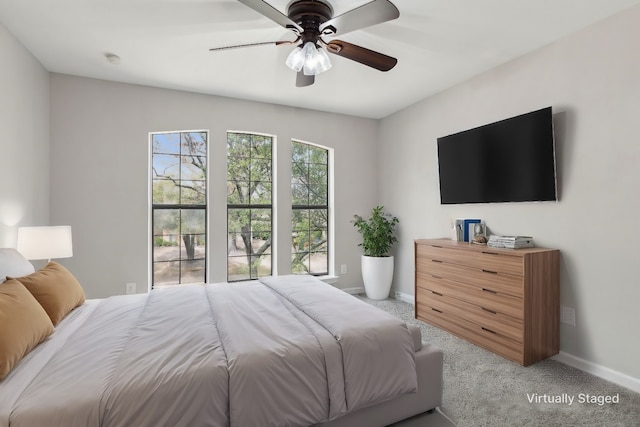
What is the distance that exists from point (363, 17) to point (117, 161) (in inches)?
118

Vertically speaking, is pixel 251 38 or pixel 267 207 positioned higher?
pixel 251 38

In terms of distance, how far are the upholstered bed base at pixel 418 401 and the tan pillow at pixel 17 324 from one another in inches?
60.7

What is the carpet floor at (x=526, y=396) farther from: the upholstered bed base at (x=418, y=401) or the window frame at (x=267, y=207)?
the window frame at (x=267, y=207)

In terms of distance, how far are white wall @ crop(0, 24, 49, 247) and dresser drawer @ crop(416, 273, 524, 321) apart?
3.73 metres

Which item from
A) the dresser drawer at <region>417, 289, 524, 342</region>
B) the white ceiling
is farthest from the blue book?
the white ceiling

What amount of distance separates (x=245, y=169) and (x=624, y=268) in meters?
3.78

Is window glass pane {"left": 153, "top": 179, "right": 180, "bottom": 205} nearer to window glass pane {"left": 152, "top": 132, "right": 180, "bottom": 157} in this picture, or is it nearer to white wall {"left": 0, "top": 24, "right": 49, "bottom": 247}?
window glass pane {"left": 152, "top": 132, "right": 180, "bottom": 157}

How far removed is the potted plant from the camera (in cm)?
431

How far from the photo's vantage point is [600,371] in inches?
93.8

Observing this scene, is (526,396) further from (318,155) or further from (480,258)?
(318,155)

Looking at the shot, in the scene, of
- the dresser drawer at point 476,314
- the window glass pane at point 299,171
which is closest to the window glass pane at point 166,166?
the window glass pane at point 299,171

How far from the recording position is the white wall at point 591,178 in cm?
225

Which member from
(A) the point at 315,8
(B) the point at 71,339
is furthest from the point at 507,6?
(B) the point at 71,339

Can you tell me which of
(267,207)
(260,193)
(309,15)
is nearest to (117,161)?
(260,193)
